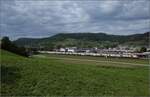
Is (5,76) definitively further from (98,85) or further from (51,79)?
(98,85)

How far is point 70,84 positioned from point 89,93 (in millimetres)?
1121

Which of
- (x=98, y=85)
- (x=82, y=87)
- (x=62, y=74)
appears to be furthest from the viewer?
(x=62, y=74)

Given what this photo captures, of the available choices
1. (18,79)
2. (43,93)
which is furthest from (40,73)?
(43,93)

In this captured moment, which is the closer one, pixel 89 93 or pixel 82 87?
pixel 89 93

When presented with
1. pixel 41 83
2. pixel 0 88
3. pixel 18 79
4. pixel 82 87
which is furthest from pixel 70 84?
pixel 0 88

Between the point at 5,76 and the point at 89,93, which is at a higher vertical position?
the point at 5,76

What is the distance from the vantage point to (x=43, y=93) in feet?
28.7

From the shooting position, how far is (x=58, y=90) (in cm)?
926

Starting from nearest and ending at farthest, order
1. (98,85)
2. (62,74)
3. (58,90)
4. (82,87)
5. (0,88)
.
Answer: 1. (0,88)
2. (58,90)
3. (82,87)
4. (98,85)
5. (62,74)

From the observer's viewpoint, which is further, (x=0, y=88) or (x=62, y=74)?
(x=62, y=74)

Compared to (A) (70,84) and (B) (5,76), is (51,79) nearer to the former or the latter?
(A) (70,84)

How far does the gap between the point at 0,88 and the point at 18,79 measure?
1.32 meters

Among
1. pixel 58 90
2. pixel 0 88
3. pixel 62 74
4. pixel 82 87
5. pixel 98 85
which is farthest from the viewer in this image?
pixel 62 74

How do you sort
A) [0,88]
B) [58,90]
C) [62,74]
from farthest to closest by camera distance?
[62,74], [58,90], [0,88]
